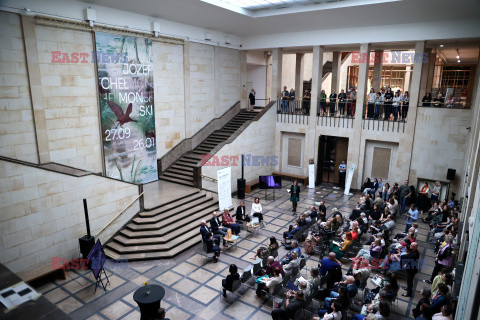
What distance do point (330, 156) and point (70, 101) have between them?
1379cm

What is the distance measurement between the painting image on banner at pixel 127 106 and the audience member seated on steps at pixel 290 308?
883 cm

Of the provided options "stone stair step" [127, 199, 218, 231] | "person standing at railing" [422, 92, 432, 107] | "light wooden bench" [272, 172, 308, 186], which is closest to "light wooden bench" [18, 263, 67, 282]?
"stone stair step" [127, 199, 218, 231]

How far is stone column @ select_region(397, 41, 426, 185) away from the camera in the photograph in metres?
14.5

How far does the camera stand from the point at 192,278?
9.16m

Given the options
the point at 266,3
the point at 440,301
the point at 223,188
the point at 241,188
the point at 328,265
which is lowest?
the point at 241,188

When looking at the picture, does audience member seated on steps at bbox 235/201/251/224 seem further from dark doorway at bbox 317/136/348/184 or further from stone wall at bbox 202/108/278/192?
dark doorway at bbox 317/136/348/184

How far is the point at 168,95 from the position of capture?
15.2 meters

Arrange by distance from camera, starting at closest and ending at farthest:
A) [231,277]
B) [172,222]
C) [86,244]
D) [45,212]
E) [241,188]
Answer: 1. [231,277]
2. [45,212]
3. [86,244]
4. [172,222]
5. [241,188]

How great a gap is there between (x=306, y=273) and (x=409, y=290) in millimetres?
2665

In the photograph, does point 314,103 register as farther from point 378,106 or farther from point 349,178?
point 349,178

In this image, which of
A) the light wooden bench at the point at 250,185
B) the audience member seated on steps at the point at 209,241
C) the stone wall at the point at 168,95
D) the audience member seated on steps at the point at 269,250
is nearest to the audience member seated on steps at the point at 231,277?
the audience member seated on steps at the point at 269,250

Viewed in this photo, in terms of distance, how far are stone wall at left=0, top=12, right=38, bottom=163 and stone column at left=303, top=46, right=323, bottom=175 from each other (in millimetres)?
12915

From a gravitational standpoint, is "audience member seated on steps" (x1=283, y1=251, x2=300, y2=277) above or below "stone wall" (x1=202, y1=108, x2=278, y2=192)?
below

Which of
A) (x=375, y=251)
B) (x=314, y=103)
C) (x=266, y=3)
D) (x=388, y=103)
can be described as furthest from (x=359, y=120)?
(x=375, y=251)
